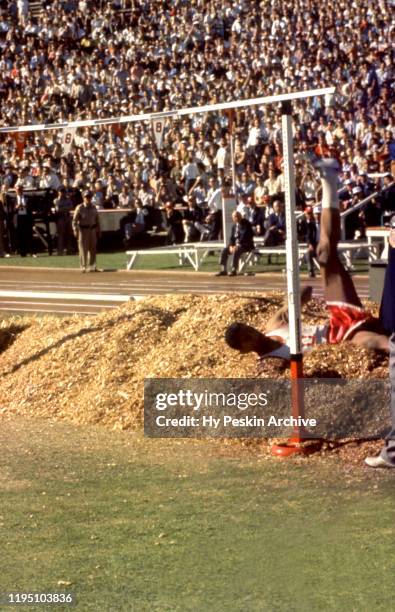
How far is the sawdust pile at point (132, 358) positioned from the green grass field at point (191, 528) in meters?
0.74

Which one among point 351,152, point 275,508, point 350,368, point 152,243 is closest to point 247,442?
point 350,368

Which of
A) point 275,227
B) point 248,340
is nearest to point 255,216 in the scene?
point 275,227

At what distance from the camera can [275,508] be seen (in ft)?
24.8

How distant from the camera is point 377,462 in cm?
830

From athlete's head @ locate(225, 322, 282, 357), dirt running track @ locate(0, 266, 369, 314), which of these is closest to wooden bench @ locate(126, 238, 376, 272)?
dirt running track @ locate(0, 266, 369, 314)

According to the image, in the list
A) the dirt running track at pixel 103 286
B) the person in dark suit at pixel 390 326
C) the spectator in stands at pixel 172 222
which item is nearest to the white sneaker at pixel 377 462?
the person in dark suit at pixel 390 326

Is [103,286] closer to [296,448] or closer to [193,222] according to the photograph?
[193,222]

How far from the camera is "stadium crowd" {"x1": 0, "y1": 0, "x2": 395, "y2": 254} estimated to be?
100 ft

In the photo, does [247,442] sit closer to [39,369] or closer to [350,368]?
[350,368]

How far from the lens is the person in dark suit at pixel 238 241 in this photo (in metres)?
25.2

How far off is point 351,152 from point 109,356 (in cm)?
1947

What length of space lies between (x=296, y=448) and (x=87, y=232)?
1951 cm

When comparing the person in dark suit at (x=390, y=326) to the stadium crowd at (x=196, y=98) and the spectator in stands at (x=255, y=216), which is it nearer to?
the stadium crowd at (x=196, y=98)

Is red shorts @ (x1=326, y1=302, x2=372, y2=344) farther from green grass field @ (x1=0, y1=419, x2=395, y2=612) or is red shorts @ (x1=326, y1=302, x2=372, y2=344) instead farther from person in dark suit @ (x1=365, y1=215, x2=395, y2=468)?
green grass field @ (x1=0, y1=419, x2=395, y2=612)
